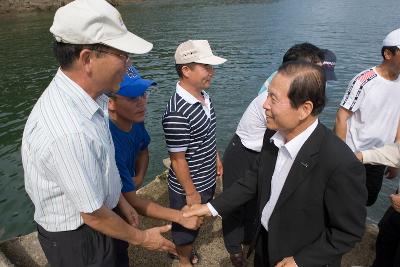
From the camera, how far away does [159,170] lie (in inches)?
330

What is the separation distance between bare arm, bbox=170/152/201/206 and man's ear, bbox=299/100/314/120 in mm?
1522

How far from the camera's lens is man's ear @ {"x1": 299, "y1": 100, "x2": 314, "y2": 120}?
2270 millimetres

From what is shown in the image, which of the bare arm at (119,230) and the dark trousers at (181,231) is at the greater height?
the bare arm at (119,230)

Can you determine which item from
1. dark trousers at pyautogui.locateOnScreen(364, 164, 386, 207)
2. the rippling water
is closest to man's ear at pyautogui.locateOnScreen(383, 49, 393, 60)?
dark trousers at pyautogui.locateOnScreen(364, 164, 386, 207)

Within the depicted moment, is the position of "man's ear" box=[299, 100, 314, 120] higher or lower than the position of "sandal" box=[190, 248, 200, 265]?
higher

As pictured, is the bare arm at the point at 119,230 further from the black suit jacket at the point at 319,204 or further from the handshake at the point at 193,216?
the black suit jacket at the point at 319,204

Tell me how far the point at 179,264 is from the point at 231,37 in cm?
1976

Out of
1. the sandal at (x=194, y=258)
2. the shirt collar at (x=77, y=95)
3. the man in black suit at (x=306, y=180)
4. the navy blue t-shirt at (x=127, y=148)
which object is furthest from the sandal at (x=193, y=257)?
the shirt collar at (x=77, y=95)

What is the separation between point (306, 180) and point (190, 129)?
142 cm

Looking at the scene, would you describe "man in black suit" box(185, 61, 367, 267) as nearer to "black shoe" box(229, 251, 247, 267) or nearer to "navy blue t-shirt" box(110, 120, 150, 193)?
"navy blue t-shirt" box(110, 120, 150, 193)

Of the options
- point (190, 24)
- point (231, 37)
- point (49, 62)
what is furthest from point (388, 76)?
point (190, 24)

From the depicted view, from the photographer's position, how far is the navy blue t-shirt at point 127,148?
Result: 9.96ft

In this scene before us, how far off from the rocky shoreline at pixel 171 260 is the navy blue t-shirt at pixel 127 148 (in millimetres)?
1455

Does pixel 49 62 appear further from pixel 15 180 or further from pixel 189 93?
pixel 189 93
